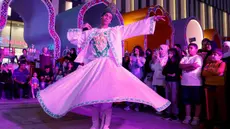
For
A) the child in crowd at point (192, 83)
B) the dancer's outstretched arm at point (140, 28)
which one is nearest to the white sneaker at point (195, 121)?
the child in crowd at point (192, 83)

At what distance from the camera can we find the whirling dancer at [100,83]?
2906 mm

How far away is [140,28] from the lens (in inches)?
139

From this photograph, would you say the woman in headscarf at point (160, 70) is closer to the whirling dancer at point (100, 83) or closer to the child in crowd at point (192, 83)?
the child in crowd at point (192, 83)

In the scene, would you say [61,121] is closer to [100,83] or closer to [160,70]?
[100,83]

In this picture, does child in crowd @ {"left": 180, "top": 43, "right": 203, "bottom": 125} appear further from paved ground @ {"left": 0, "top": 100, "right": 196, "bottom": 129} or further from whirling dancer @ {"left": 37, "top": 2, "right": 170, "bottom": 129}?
whirling dancer @ {"left": 37, "top": 2, "right": 170, "bottom": 129}

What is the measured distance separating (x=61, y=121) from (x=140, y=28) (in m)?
2.09

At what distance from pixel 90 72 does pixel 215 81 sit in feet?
7.05

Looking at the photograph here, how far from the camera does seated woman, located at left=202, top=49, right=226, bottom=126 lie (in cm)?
399

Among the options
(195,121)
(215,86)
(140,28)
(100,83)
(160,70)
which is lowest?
(195,121)

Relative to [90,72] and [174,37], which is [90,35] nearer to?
[90,72]

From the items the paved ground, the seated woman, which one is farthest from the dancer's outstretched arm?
the paved ground

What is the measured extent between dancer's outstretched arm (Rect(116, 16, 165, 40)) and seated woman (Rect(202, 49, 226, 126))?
1290 mm

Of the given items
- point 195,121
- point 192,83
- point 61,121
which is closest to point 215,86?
point 192,83

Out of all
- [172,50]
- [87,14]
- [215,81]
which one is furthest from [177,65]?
[87,14]
